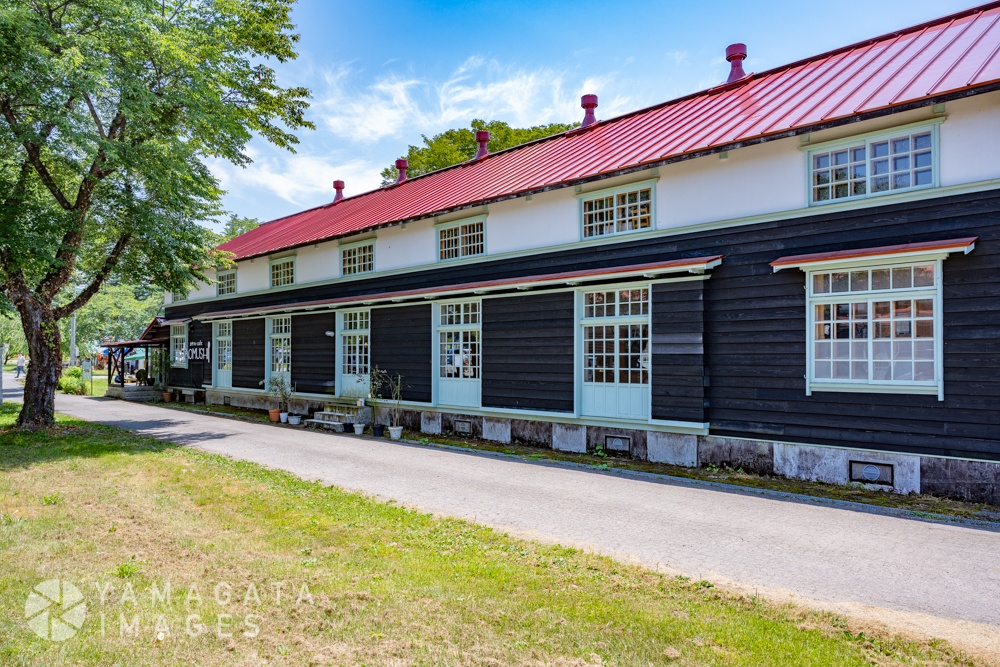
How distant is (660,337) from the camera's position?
11477mm

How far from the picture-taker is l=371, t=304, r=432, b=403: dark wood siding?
1612 cm

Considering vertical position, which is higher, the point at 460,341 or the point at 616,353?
the point at 460,341

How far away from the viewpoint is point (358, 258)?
62.0 feet

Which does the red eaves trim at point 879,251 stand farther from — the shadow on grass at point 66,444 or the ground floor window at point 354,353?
the shadow on grass at point 66,444

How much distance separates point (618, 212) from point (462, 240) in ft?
15.2

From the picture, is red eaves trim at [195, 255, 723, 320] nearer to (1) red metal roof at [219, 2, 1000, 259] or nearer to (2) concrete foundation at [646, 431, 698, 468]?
(1) red metal roof at [219, 2, 1000, 259]

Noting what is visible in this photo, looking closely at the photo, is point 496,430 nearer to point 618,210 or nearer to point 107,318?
point 618,210

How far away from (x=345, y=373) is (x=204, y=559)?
1329 cm

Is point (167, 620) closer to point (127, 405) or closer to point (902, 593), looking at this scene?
point (902, 593)

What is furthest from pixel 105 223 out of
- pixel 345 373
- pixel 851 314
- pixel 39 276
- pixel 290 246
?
pixel 851 314

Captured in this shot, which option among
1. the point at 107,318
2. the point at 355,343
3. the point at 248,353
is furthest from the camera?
the point at 107,318

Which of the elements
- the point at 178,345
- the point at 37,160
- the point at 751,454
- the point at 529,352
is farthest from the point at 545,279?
the point at 178,345

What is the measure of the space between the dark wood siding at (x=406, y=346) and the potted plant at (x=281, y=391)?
4.07m

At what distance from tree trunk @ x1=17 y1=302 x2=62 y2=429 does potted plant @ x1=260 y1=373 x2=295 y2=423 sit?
5.88 metres
